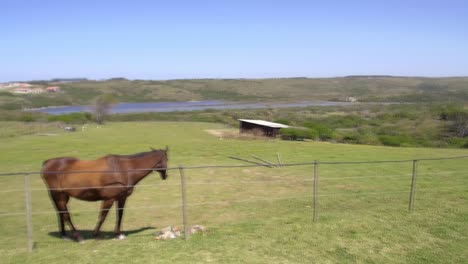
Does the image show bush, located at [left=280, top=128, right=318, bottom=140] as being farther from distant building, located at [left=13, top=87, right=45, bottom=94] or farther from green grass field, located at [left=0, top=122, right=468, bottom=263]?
distant building, located at [left=13, top=87, right=45, bottom=94]

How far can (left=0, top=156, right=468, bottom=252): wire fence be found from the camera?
9992mm

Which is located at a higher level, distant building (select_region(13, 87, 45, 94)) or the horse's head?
the horse's head

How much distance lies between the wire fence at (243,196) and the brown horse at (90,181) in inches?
12.1

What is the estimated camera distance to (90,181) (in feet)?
27.3

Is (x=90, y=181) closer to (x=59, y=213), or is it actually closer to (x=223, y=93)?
(x=59, y=213)

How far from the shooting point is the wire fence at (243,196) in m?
9.99

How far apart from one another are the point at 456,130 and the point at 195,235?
50.3 meters

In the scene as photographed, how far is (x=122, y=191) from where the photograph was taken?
853 centimetres

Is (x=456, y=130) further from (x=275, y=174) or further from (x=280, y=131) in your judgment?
(x=275, y=174)

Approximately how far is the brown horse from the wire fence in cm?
31

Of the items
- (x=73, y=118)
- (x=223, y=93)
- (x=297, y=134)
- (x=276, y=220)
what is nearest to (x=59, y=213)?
(x=276, y=220)

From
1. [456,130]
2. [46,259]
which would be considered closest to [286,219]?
[46,259]

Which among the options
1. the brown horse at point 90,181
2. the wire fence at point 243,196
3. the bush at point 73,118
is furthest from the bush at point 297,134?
the brown horse at point 90,181

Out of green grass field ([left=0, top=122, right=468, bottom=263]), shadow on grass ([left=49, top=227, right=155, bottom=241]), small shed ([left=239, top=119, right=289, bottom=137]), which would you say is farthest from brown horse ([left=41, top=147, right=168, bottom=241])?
small shed ([left=239, top=119, right=289, bottom=137])
